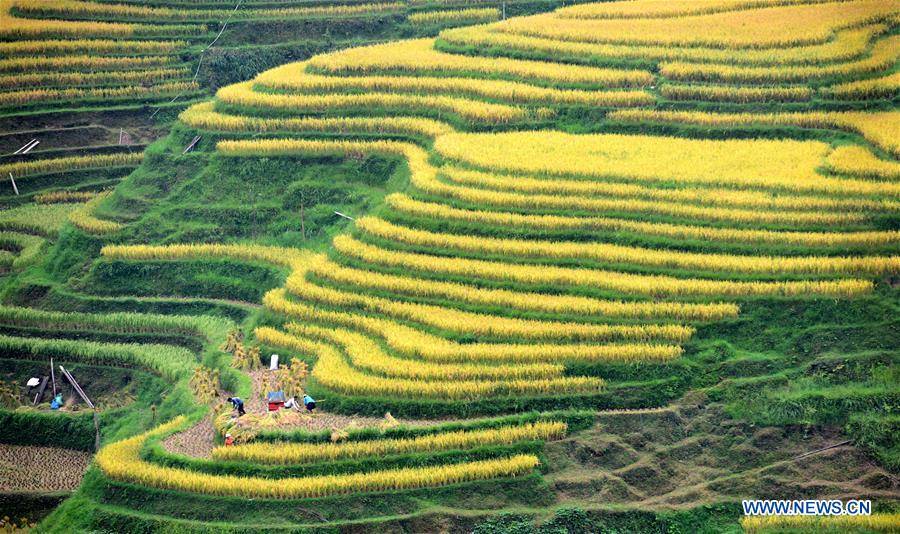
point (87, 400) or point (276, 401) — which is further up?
point (276, 401)

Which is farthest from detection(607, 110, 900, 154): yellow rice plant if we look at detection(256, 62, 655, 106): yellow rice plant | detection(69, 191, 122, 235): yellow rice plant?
detection(69, 191, 122, 235): yellow rice plant

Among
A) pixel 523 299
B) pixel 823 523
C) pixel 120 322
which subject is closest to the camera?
pixel 823 523

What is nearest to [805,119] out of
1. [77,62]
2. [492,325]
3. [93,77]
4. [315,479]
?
[492,325]

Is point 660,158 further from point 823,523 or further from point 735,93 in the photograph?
point 823,523

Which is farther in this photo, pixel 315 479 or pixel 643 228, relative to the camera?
pixel 643 228

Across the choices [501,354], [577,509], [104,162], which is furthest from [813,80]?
[104,162]

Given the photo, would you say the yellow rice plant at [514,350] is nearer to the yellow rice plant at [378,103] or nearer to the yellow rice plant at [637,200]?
the yellow rice plant at [637,200]
